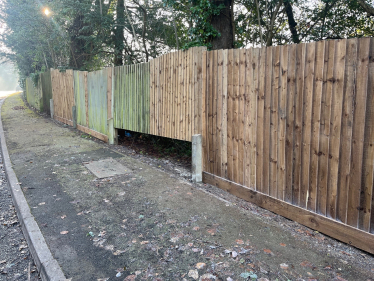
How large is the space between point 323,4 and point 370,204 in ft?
28.5

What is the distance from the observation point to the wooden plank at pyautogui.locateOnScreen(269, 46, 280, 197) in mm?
3838

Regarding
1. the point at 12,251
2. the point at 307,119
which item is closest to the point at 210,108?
the point at 307,119

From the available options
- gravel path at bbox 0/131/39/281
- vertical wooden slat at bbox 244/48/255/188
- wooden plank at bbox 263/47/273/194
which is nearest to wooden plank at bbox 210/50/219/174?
vertical wooden slat at bbox 244/48/255/188

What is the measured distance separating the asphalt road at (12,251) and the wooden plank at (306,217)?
9.50 ft

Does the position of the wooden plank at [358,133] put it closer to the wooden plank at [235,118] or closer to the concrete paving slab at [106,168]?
the wooden plank at [235,118]

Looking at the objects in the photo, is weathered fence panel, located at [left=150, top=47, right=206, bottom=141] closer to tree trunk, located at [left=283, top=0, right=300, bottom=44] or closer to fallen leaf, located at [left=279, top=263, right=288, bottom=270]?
fallen leaf, located at [left=279, top=263, right=288, bottom=270]

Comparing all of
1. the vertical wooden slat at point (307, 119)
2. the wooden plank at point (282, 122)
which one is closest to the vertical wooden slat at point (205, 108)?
the wooden plank at point (282, 122)

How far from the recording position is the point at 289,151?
376 cm

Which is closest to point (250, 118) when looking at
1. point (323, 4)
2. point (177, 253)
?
point (177, 253)

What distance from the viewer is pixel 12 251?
339 centimetres

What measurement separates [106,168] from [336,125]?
15.1ft

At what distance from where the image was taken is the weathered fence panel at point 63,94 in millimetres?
11859

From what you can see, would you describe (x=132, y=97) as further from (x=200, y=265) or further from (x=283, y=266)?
(x=283, y=266)

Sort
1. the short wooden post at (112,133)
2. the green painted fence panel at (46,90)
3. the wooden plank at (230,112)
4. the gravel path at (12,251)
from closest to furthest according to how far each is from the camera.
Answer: the gravel path at (12,251), the wooden plank at (230,112), the short wooden post at (112,133), the green painted fence panel at (46,90)
